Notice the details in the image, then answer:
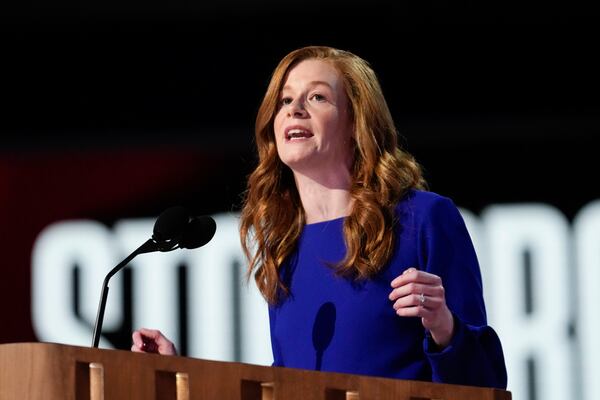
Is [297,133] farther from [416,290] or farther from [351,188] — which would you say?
[416,290]

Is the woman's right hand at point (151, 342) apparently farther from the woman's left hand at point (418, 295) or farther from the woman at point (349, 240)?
the woman's left hand at point (418, 295)

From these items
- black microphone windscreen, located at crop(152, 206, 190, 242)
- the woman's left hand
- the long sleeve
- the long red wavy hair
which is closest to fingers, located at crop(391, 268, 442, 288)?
the woman's left hand

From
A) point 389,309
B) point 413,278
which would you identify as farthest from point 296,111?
point 413,278

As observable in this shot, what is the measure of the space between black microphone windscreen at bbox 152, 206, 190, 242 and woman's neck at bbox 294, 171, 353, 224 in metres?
0.30

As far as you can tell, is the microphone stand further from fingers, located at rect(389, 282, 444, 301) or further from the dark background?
the dark background

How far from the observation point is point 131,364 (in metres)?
1.84

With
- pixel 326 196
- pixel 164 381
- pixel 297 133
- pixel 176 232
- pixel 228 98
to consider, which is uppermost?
pixel 228 98

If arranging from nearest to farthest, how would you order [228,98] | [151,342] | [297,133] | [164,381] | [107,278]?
[164,381]
[107,278]
[151,342]
[297,133]
[228,98]

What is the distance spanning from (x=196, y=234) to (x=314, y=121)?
0.35 meters

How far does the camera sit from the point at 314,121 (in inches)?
99.0

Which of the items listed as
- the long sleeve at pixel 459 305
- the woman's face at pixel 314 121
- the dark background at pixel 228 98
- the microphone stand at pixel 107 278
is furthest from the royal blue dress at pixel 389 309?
the dark background at pixel 228 98

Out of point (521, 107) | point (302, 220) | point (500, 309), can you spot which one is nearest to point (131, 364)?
point (302, 220)

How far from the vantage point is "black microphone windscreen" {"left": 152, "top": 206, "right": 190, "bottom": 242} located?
90.6 inches

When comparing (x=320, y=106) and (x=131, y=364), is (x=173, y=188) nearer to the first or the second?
(x=320, y=106)
